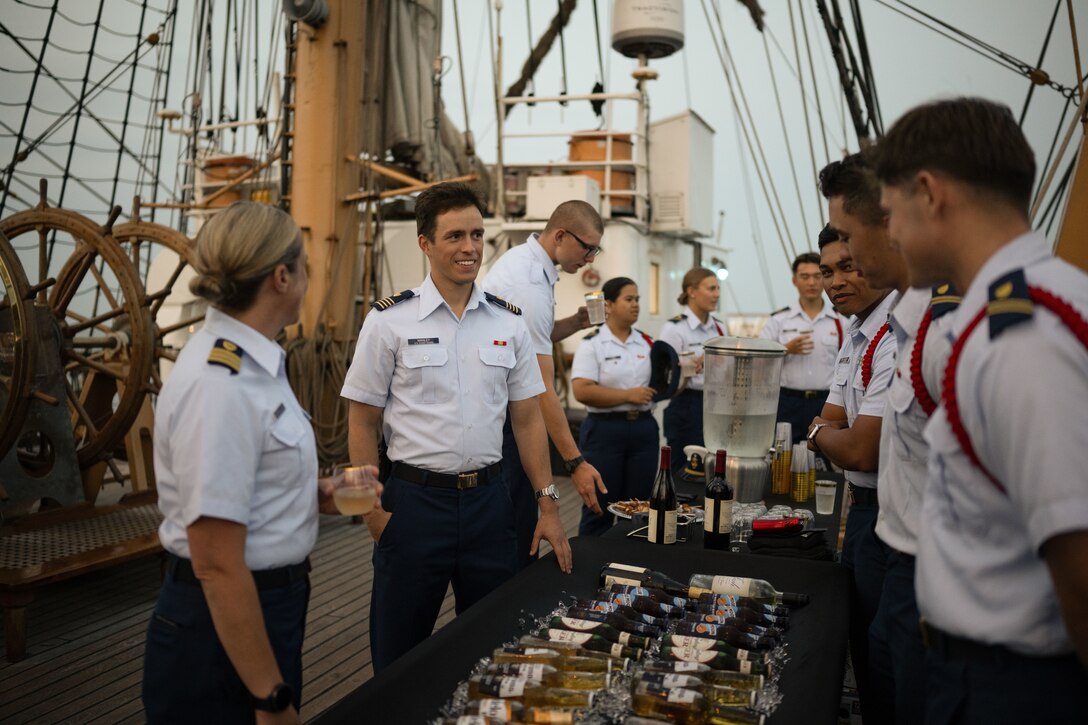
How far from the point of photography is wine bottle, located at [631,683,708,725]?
1.46m

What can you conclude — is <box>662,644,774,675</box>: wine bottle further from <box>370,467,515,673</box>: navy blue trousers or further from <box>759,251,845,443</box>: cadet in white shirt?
<box>759,251,845,443</box>: cadet in white shirt

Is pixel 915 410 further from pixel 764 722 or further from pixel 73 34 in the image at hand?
pixel 73 34

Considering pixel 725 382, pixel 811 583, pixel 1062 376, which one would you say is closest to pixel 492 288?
pixel 725 382

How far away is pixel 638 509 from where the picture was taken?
3.23m

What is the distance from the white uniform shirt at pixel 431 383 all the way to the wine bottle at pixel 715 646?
922mm

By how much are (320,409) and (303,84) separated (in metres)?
2.61

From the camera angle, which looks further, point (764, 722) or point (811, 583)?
point (811, 583)

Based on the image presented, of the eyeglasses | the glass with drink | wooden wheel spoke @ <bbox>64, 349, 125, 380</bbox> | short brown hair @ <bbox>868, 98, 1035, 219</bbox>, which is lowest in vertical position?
the glass with drink

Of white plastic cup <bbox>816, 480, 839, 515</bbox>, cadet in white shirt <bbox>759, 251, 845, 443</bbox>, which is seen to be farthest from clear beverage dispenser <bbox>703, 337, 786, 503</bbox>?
cadet in white shirt <bbox>759, 251, 845, 443</bbox>

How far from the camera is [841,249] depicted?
102 inches

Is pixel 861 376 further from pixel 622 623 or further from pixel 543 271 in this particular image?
pixel 543 271

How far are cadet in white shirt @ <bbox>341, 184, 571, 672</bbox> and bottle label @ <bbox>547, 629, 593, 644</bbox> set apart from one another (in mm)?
544

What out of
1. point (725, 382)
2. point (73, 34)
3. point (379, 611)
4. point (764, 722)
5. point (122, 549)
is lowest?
point (122, 549)

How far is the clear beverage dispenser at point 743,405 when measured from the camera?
338 centimetres
